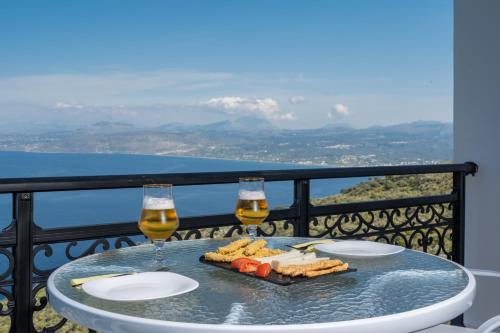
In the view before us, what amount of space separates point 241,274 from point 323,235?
155cm

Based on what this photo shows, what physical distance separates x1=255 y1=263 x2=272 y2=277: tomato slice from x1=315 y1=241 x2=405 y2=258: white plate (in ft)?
1.22

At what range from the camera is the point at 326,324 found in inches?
39.0

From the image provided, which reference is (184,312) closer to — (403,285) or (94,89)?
(403,285)

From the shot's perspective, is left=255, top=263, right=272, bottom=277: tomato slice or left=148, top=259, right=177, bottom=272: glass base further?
left=148, top=259, right=177, bottom=272: glass base

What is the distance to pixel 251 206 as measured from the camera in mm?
1641

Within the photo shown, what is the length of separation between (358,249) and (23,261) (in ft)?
3.93

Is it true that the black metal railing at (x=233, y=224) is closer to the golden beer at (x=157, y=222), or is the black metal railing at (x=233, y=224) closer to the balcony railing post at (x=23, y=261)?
the balcony railing post at (x=23, y=261)

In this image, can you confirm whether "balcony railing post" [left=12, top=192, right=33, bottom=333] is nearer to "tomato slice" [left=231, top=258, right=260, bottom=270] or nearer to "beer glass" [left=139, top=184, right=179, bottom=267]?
"beer glass" [left=139, top=184, right=179, bottom=267]

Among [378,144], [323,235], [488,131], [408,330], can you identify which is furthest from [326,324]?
[378,144]

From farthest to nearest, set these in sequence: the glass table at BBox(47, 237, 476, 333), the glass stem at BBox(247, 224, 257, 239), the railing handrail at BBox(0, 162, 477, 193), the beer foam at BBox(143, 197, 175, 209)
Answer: the railing handrail at BBox(0, 162, 477, 193), the glass stem at BBox(247, 224, 257, 239), the beer foam at BBox(143, 197, 175, 209), the glass table at BBox(47, 237, 476, 333)

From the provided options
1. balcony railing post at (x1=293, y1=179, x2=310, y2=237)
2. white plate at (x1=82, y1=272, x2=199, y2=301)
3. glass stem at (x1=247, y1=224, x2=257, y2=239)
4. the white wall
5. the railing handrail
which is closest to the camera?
white plate at (x1=82, y1=272, x2=199, y2=301)

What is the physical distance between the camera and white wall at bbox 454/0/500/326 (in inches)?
132

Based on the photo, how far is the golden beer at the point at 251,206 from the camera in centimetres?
164

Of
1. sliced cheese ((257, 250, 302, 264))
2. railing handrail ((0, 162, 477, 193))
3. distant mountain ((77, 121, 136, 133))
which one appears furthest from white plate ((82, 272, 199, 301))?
distant mountain ((77, 121, 136, 133))
